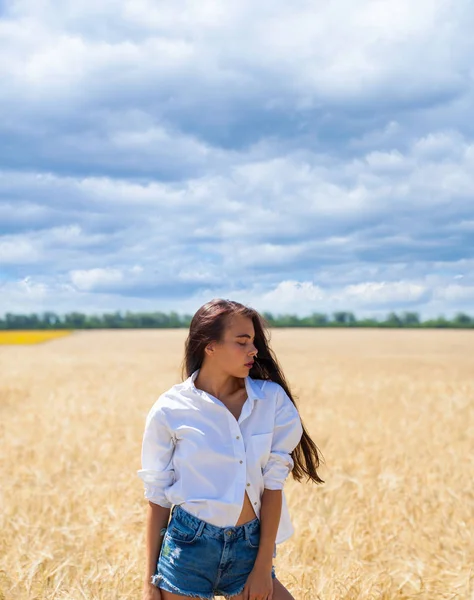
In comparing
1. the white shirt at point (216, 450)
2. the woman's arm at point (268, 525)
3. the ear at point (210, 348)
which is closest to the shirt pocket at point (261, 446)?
the white shirt at point (216, 450)

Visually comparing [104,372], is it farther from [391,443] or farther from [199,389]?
[199,389]

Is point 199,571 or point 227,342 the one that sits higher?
point 227,342

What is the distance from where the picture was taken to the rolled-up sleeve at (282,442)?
279cm

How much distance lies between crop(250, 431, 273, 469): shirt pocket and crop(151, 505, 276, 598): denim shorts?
8.8 inches

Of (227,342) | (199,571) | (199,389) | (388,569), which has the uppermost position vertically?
(227,342)

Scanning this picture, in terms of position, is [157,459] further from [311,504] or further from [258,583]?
[311,504]

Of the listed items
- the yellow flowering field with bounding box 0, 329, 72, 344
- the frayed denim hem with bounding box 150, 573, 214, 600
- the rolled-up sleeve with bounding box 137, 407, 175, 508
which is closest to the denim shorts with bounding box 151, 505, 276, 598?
the frayed denim hem with bounding box 150, 573, 214, 600

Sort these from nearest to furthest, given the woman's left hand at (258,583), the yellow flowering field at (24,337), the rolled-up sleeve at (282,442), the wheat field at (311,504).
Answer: the woman's left hand at (258,583) → the rolled-up sleeve at (282,442) → the wheat field at (311,504) → the yellow flowering field at (24,337)

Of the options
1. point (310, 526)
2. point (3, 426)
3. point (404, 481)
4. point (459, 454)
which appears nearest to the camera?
point (310, 526)

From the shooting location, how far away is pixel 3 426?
932 centimetres

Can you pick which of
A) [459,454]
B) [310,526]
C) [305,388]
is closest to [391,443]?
[459,454]

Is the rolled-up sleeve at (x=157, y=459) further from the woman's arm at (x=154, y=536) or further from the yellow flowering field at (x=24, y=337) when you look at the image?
the yellow flowering field at (x=24, y=337)

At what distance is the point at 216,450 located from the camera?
2.75 m

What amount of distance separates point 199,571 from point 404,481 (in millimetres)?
4193
